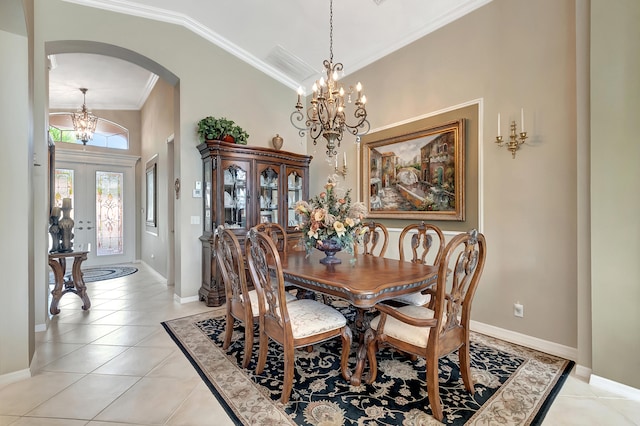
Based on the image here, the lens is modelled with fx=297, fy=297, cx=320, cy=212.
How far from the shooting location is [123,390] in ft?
6.65

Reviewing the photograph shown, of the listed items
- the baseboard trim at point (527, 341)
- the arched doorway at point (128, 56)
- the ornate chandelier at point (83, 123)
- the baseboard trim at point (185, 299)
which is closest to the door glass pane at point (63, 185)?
the ornate chandelier at point (83, 123)

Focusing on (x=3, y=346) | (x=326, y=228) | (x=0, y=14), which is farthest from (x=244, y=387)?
(x=0, y=14)

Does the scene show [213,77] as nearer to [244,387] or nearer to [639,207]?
[244,387]

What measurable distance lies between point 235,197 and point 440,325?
128 inches

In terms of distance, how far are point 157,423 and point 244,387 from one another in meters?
0.53

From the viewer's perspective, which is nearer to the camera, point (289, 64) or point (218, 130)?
point (218, 130)

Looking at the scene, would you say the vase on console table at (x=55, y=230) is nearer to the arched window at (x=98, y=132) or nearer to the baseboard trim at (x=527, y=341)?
the arched window at (x=98, y=132)

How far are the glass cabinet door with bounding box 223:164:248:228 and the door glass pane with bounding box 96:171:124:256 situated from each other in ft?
15.2

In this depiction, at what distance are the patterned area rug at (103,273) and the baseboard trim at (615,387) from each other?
6721 millimetres

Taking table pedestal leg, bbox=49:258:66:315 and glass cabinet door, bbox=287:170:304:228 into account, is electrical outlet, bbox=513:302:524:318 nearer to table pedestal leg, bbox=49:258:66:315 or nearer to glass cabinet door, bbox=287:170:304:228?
glass cabinet door, bbox=287:170:304:228

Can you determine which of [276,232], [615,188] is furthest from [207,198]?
[615,188]

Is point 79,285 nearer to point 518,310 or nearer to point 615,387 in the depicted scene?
point 518,310

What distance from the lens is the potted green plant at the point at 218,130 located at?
394 centimetres

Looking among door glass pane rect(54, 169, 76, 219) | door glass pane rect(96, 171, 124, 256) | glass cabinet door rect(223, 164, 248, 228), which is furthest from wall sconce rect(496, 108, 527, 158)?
door glass pane rect(54, 169, 76, 219)
